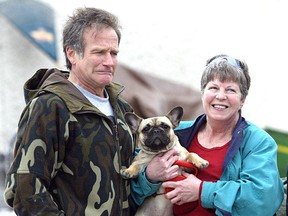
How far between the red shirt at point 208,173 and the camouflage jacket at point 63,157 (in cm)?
40

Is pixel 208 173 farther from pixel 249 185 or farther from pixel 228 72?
pixel 228 72

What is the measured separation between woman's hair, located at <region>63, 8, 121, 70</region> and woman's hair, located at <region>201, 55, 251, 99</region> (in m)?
0.63

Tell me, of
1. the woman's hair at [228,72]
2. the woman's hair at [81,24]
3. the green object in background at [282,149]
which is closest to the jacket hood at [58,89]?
the woman's hair at [81,24]

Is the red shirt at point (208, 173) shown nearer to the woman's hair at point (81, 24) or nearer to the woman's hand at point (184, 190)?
Answer: the woman's hand at point (184, 190)

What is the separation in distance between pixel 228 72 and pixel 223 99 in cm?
16

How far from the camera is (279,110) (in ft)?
28.1

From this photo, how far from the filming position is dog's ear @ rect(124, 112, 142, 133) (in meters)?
3.83

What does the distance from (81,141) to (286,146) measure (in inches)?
184

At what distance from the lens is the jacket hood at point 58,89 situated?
10.9 ft

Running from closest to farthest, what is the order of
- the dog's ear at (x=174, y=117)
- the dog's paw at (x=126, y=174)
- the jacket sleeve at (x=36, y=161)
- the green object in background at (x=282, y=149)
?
the jacket sleeve at (x=36, y=161) → the dog's paw at (x=126, y=174) → the dog's ear at (x=174, y=117) → the green object in background at (x=282, y=149)

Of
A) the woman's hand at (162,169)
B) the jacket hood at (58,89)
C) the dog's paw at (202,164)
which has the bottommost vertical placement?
the woman's hand at (162,169)

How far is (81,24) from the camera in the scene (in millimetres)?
3471

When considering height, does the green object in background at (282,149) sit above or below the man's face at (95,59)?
below

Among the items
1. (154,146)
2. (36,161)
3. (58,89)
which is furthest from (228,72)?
(36,161)
